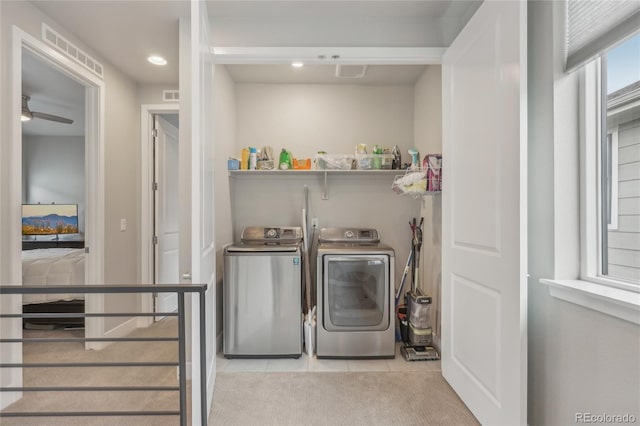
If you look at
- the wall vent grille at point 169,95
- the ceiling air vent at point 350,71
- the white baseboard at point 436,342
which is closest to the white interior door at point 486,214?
the white baseboard at point 436,342

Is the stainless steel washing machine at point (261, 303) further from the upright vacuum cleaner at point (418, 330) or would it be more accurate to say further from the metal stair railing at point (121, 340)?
the metal stair railing at point (121, 340)

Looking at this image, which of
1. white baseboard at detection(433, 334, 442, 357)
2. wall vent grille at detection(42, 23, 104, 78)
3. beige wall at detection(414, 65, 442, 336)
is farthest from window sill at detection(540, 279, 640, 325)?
wall vent grille at detection(42, 23, 104, 78)

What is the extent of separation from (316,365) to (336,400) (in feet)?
1.68

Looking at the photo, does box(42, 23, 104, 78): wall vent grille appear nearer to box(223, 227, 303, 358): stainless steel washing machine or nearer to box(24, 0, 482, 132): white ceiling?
box(24, 0, 482, 132): white ceiling

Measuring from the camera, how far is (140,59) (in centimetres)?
293

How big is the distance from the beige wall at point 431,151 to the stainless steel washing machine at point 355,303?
0.43 m

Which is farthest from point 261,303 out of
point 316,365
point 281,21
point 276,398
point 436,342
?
point 281,21

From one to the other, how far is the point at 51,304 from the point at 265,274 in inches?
98.2

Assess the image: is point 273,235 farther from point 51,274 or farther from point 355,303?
point 51,274

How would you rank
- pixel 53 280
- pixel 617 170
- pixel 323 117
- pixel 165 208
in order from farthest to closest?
1. pixel 165 208
2. pixel 323 117
3. pixel 53 280
4. pixel 617 170

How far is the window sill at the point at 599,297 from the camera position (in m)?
1.12

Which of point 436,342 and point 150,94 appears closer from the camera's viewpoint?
point 436,342

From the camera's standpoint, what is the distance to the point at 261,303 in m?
2.69

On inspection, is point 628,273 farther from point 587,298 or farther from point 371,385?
point 371,385
